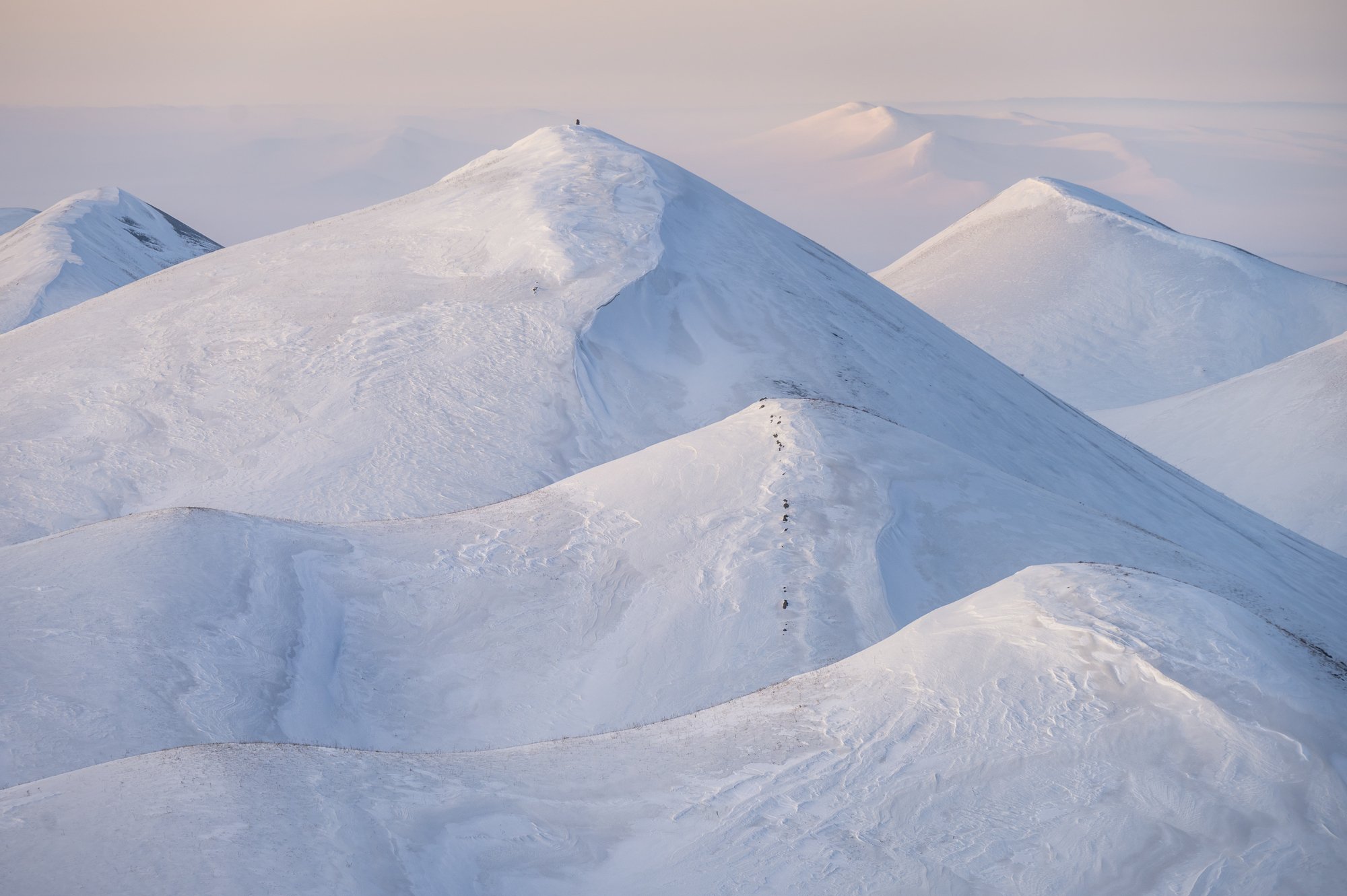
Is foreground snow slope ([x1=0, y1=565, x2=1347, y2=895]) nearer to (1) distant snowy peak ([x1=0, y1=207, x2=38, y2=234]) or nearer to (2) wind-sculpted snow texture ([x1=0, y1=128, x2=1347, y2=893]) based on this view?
(2) wind-sculpted snow texture ([x1=0, y1=128, x2=1347, y2=893])

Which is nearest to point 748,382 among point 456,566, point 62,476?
point 456,566

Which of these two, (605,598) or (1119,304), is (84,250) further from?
(605,598)

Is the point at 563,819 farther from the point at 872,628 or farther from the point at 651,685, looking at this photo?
the point at 872,628

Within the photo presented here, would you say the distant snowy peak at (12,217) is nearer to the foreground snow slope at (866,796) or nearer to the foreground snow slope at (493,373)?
the foreground snow slope at (493,373)

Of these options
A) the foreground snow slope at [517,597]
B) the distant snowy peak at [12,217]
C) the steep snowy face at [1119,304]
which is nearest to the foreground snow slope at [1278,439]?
the steep snowy face at [1119,304]

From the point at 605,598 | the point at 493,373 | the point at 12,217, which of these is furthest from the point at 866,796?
the point at 12,217
